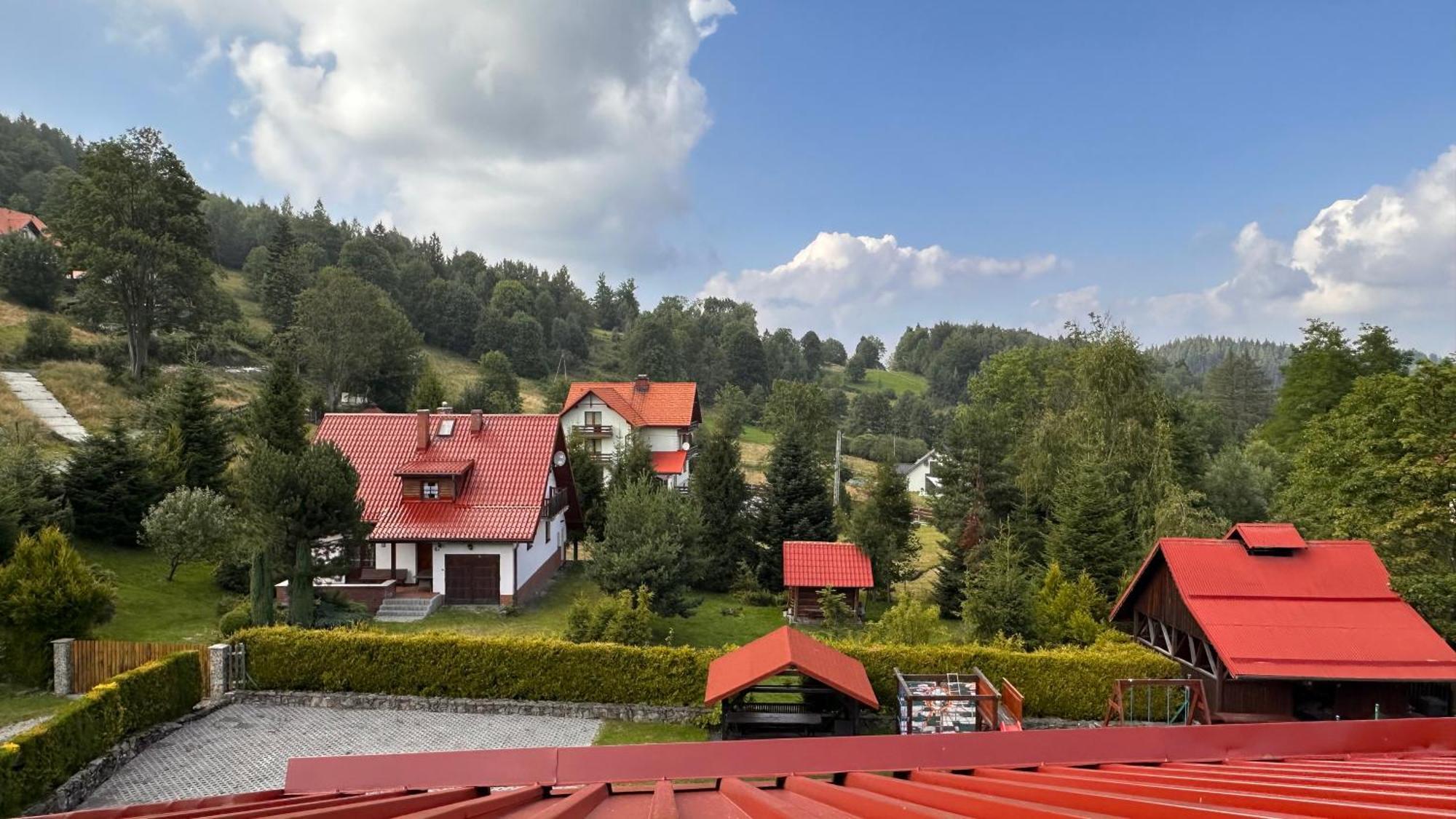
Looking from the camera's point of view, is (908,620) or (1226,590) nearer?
(1226,590)

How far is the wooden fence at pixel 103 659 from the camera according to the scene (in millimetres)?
14992

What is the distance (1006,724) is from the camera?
1553cm

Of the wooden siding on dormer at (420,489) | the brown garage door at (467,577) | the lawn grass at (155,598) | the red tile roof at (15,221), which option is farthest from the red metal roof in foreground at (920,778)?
the red tile roof at (15,221)

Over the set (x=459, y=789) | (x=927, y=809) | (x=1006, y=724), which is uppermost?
(x=927, y=809)

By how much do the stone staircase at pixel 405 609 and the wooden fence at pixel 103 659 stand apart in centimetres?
699

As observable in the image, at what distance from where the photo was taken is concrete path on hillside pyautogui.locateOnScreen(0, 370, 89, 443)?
31.9 m

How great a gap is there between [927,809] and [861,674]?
40.7 feet

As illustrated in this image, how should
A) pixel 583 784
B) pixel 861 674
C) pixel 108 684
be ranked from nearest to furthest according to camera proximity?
pixel 583 784, pixel 108 684, pixel 861 674

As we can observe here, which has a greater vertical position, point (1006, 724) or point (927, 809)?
point (927, 809)

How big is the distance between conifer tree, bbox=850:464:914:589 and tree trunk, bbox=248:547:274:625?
60.1 ft

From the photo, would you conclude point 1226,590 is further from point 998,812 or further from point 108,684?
point 108,684

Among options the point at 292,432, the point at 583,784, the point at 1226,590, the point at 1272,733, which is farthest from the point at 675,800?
the point at 292,432

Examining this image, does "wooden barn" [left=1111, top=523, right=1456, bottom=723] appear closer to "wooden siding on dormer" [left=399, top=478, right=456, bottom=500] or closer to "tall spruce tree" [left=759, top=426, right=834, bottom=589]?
"tall spruce tree" [left=759, top=426, right=834, bottom=589]

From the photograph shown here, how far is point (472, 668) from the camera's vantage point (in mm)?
16609
